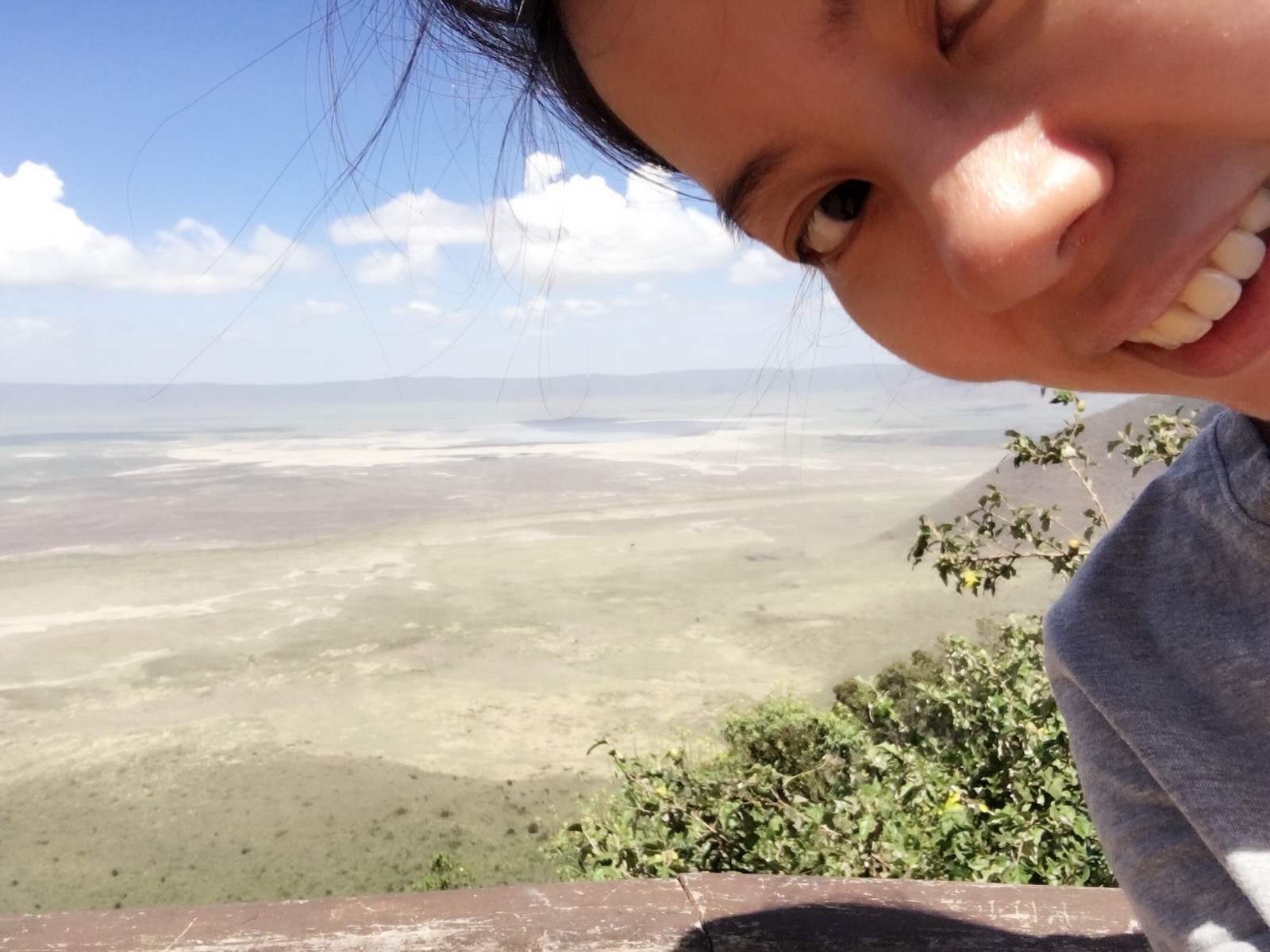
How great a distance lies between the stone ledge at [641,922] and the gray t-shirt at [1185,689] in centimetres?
42

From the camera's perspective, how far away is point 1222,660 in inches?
28.2

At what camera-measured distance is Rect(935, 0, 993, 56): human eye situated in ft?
1.70

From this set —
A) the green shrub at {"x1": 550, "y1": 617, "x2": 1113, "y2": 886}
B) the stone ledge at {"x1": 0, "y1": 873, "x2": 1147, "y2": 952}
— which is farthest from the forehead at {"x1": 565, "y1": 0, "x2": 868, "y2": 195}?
the green shrub at {"x1": 550, "y1": 617, "x2": 1113, "y2": 886}

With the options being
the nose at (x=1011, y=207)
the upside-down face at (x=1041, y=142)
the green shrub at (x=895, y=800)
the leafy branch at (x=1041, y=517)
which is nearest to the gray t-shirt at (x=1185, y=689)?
the upside-down face at (x=1041, y=142)

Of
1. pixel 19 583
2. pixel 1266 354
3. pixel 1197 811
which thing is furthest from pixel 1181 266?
pixel 19 583

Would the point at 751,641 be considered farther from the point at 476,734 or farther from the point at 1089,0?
the point at 1089,0

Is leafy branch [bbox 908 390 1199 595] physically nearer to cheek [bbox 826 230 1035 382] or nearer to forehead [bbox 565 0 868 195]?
cheek [bbox 826 230 1035 382]

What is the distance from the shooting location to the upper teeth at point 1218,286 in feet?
1.69

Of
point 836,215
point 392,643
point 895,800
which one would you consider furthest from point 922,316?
point 392,643

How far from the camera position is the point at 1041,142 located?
53 centimetres

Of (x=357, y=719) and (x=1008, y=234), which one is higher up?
(x=1008, y=234)

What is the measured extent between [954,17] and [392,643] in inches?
444

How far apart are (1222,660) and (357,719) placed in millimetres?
9249

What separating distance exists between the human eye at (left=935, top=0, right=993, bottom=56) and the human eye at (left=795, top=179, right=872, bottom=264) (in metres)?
0.13
